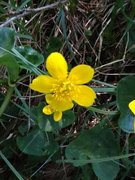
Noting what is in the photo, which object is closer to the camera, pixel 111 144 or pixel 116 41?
pixel 111 144

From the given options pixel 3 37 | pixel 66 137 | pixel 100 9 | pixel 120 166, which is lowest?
pixel 120 166

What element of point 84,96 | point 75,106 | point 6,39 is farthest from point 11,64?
point 75,106

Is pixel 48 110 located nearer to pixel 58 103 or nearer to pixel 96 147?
pixel 58 103

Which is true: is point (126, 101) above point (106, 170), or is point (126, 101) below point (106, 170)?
above

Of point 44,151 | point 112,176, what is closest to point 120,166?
point 112,176

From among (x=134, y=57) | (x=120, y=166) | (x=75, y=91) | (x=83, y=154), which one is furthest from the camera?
(x=134, y=57)

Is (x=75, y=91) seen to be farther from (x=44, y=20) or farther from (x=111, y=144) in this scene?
(x=44, y=20)
